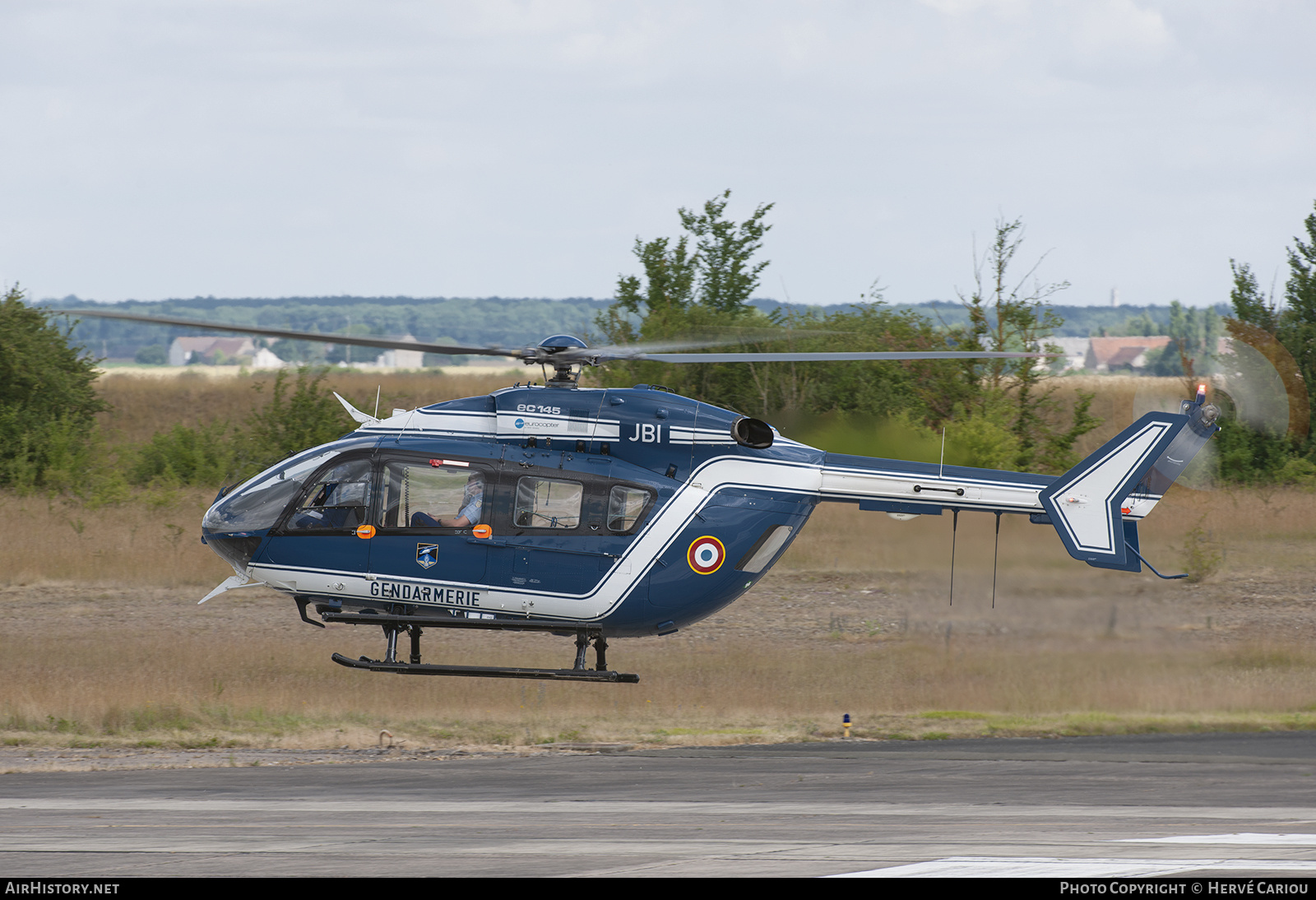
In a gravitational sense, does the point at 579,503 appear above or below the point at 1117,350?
below

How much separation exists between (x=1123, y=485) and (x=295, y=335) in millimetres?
8679

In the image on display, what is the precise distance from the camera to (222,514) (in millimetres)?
13047

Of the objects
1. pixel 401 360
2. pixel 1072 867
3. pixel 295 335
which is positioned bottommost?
pixel 1072 867

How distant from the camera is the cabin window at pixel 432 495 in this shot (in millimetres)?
12609

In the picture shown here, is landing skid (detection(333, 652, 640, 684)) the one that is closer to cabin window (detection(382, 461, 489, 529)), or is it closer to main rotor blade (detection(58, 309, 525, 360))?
cabin window (detection(382, 461, 489, 529))

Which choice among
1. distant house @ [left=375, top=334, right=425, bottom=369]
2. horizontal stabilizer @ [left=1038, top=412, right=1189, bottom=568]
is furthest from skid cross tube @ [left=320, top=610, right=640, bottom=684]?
distant house @ [left=375, top=334, right=425, bottom=369]

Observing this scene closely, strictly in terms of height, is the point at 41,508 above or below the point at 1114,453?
below

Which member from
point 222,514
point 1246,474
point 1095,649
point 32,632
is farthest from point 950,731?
point 1246,474

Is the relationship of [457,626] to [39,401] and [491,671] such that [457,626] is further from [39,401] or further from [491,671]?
[39,401]

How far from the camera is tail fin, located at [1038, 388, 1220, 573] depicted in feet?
41.8

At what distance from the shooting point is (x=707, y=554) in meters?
12.8

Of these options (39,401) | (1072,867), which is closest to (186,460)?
(39,401)

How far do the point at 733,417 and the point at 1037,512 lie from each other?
344 centimetres

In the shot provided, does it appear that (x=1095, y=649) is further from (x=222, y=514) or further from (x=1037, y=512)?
(x=222, y=514)
